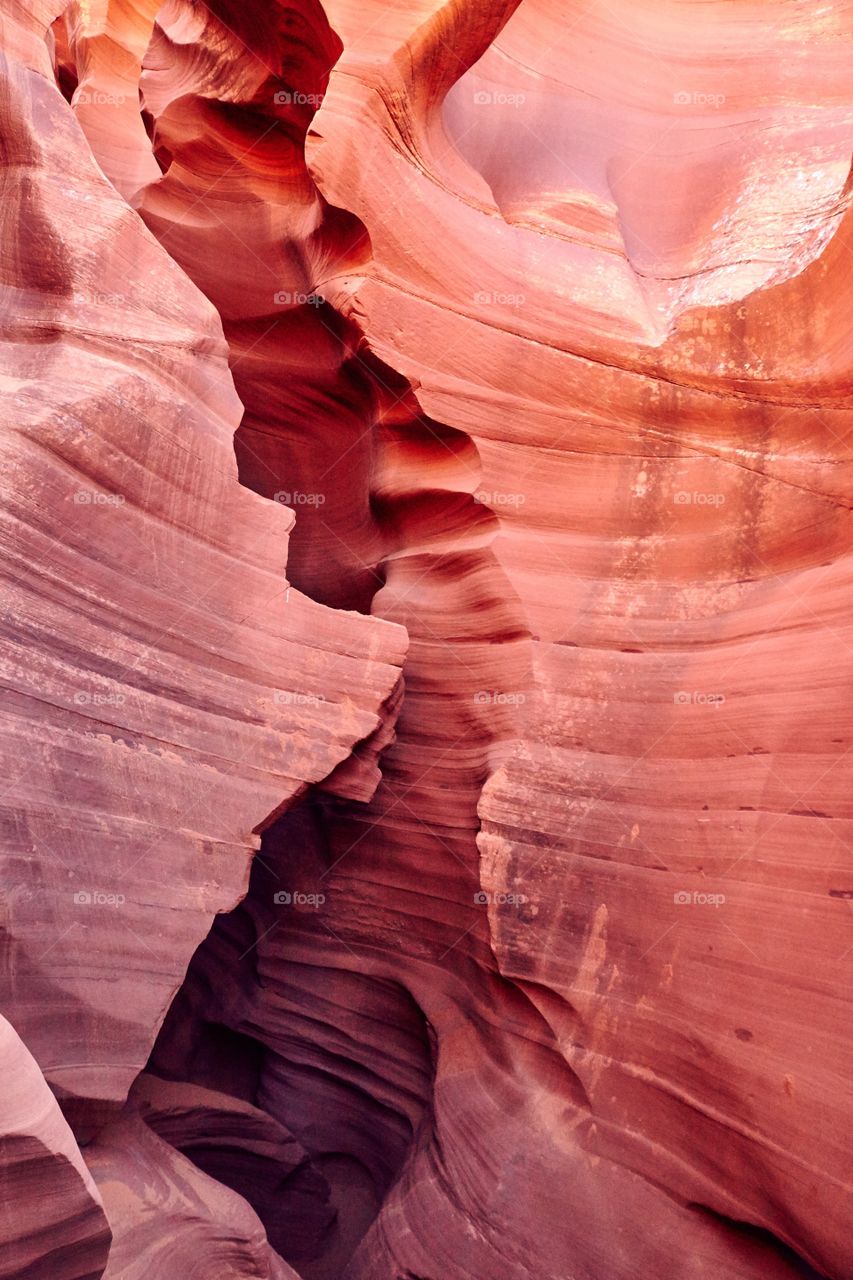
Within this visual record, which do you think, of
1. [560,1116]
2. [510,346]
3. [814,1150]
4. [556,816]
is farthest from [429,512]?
[814,1150]

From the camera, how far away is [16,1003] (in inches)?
149

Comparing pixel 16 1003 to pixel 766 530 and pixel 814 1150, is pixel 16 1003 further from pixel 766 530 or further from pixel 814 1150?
pixel 766 530
